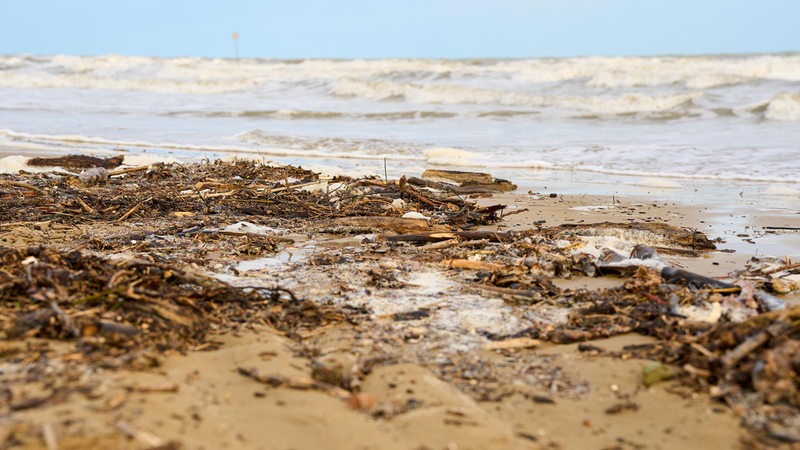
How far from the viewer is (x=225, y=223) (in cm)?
615

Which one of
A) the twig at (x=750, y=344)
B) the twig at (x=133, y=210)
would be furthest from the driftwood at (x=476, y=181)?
the twig at (x=750, y=344)

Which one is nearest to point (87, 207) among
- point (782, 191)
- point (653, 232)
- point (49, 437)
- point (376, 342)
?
point (376, 342)

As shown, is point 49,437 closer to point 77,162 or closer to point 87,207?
point 87,207

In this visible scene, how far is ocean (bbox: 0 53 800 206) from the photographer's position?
11.7m

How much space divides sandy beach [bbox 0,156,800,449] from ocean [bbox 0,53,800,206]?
182 inches

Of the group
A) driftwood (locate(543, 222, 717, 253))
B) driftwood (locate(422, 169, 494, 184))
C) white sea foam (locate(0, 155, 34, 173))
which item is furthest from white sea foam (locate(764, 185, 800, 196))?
white sea foam (locate(0, 155, 34, 173))

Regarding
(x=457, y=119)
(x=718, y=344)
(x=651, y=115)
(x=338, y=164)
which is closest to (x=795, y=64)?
(x=651, y=115)

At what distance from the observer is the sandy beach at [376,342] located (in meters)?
2.47

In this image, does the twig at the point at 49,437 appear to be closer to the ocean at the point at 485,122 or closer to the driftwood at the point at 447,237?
the driftwood at the point at 447,237

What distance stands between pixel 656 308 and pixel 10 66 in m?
48.6

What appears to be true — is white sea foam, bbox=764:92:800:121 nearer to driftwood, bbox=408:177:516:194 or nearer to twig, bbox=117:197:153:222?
driftwood, bbox=408:177:516:194

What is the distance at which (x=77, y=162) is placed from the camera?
9.71m

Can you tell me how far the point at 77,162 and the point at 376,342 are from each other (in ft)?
24.7

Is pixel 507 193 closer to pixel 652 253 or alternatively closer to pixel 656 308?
pixel 652 253
